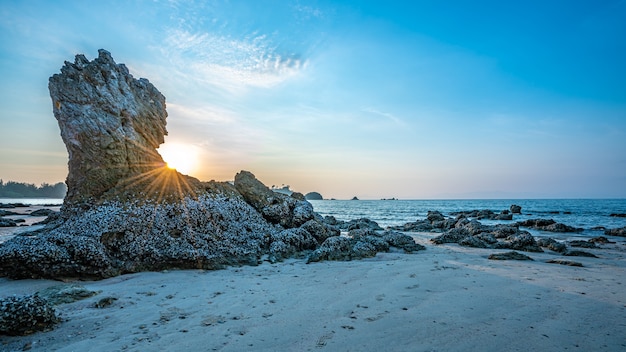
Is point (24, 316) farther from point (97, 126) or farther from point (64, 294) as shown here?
point (97, 126)

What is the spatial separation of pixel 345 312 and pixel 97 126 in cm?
903

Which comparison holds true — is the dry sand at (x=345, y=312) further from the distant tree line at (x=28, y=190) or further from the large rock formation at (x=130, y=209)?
the distant tree line at (x=28, y=190)

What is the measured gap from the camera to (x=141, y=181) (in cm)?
913

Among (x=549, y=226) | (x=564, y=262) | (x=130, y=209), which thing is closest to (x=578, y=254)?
(x=564, y=262)

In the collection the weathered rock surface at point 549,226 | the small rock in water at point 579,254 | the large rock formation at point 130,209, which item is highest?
the large rock formation at point 130,209

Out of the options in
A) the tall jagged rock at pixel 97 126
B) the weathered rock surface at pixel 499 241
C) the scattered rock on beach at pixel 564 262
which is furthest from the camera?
the weathered rock surface at pixel 499 241

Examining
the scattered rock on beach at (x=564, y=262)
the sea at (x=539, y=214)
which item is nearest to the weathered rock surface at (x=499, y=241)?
the scattered rock on beach at (x=564, y=262)

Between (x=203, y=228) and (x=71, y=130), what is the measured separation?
16.8ft

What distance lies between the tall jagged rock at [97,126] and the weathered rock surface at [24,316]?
17.4 feet

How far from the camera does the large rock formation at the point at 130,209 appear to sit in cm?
642

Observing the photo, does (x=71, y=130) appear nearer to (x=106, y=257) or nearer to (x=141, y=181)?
(x=141, y=181)

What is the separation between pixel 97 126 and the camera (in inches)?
358

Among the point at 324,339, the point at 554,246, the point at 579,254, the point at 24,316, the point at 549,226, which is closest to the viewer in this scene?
the point at 324,339

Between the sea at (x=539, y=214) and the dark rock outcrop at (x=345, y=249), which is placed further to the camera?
the sea at (x=539, y=214)
